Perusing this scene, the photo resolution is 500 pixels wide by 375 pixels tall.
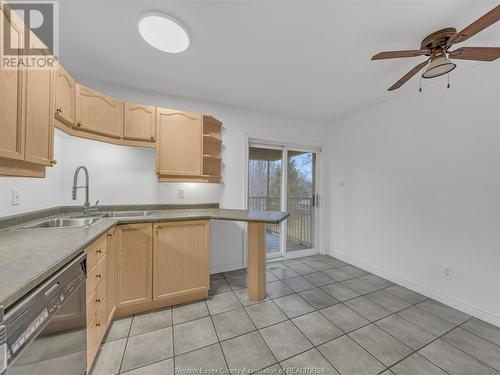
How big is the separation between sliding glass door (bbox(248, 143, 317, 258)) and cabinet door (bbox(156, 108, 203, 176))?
3.43 ft

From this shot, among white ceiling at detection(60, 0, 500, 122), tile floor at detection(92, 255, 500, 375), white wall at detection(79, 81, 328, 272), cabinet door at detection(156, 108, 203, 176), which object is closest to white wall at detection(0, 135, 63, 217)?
white wall at detection(79, 81, 328, 272)

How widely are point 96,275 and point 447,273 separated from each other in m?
3.36

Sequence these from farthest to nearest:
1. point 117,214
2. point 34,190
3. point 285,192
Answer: point 285,192 → point 117,214 → point 34,190

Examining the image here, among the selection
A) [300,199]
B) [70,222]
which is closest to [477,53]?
[300,199]

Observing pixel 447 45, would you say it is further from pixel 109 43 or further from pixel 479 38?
pixel 109 43

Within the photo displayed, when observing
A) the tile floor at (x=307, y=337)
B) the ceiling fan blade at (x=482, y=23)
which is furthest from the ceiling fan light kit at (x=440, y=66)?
the tile floor at (x=307, y=337)

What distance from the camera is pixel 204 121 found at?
2.68 meters

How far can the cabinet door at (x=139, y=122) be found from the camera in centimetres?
223

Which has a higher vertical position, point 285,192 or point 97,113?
point 97,113

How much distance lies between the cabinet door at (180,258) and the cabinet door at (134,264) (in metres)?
0.06

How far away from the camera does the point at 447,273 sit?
2236 mm

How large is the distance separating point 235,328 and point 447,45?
2832mm

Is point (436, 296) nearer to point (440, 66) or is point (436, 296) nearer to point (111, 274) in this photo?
point (440, 66)

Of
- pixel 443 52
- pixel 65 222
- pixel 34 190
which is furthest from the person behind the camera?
pixel 65 222
